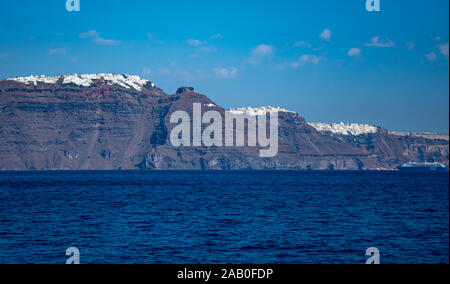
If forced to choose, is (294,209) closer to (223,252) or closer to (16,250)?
(223,252)

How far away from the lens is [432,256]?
35094 millimetres

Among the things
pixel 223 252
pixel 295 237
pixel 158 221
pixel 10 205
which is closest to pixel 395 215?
pixel 295 237

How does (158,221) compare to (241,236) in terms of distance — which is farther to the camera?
(158,221)

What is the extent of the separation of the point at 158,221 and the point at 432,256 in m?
26.9

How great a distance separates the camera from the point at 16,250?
3712 centimetres
